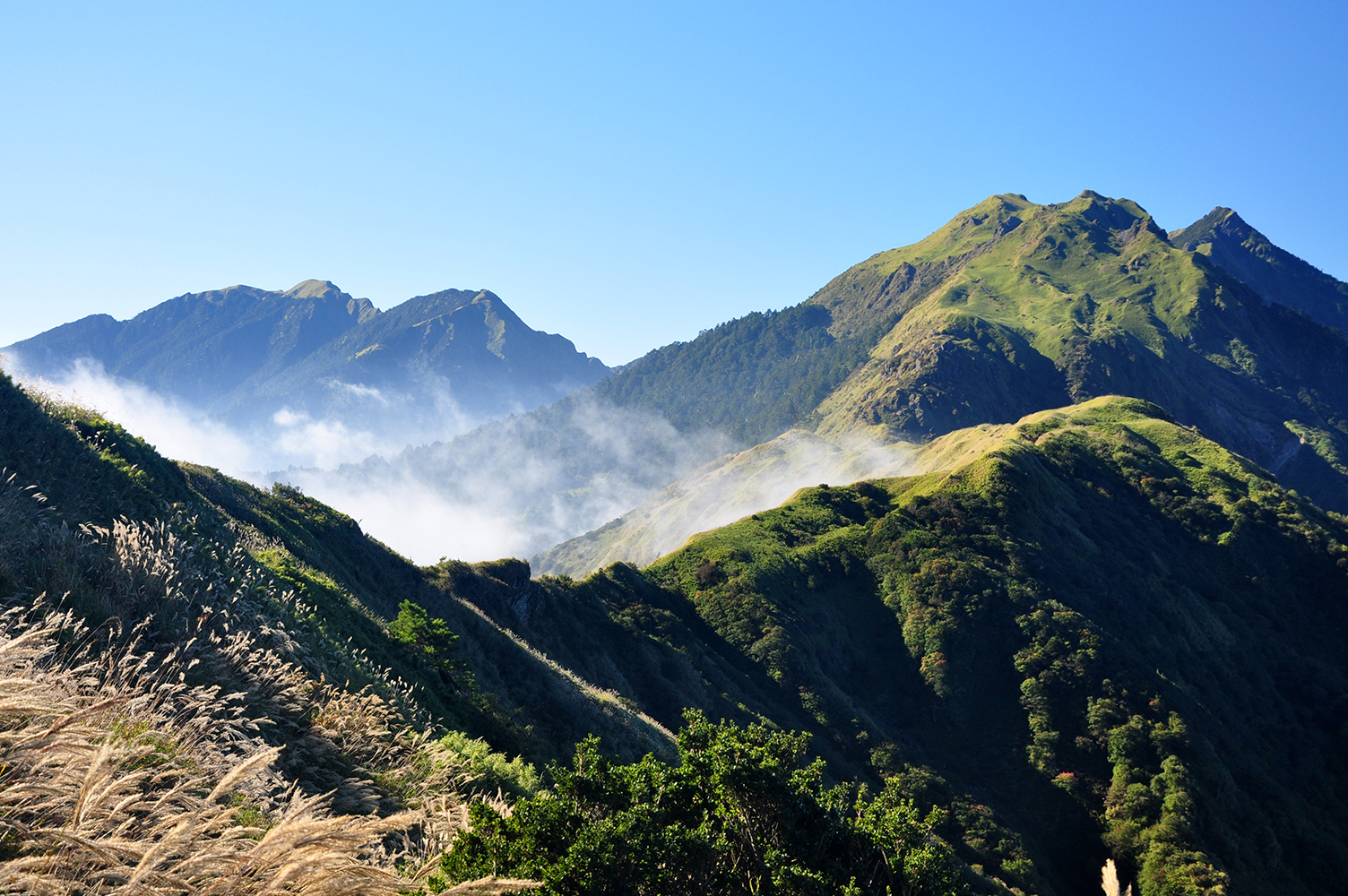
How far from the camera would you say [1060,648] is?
219 ft

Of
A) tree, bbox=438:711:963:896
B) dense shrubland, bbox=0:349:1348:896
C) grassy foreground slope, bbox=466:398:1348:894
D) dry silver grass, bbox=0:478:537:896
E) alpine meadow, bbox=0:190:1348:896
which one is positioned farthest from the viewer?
grassy foreground slope, bbox=466:398:1348:894

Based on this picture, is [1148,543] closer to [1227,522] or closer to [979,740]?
[1227,522]

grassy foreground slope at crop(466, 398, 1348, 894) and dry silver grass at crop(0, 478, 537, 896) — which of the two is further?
grassy foreground slope at crop(466, 398, 1348, 894)

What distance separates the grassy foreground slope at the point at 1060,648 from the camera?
53.7 meters

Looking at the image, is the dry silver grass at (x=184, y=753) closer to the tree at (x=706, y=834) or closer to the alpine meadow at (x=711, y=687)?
the alpine meadow at (x=711, y=687)

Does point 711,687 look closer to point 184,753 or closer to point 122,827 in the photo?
point 184,753

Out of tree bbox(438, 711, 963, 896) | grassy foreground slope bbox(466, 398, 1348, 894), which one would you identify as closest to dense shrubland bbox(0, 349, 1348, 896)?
tree bbox(438, 711, 963, 896)

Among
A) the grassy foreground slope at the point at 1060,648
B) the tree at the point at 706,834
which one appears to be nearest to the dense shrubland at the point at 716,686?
the tree at the point at 706,834

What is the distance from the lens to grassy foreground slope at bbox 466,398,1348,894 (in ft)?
176

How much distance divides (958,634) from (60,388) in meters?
70.3

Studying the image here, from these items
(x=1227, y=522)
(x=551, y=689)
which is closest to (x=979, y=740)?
(x=551, y=689)

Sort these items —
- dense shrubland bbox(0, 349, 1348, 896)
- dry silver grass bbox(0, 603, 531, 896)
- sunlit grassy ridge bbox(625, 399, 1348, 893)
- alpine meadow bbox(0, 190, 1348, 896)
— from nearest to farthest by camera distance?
dry silver grass bbox(0, 603, 531, 896)
alpine meadow bbox(0, 190, 1348, 896)
dense shrubland bbox(0, 349, 1348, 896)
sunlit grassy ridge bbox(625, 399, 1348, 893)

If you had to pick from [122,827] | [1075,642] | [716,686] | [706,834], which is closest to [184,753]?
[122,827]

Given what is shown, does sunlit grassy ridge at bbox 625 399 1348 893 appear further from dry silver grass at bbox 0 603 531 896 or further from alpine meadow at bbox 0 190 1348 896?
dry silver grass at bbox 0 603 531 896
